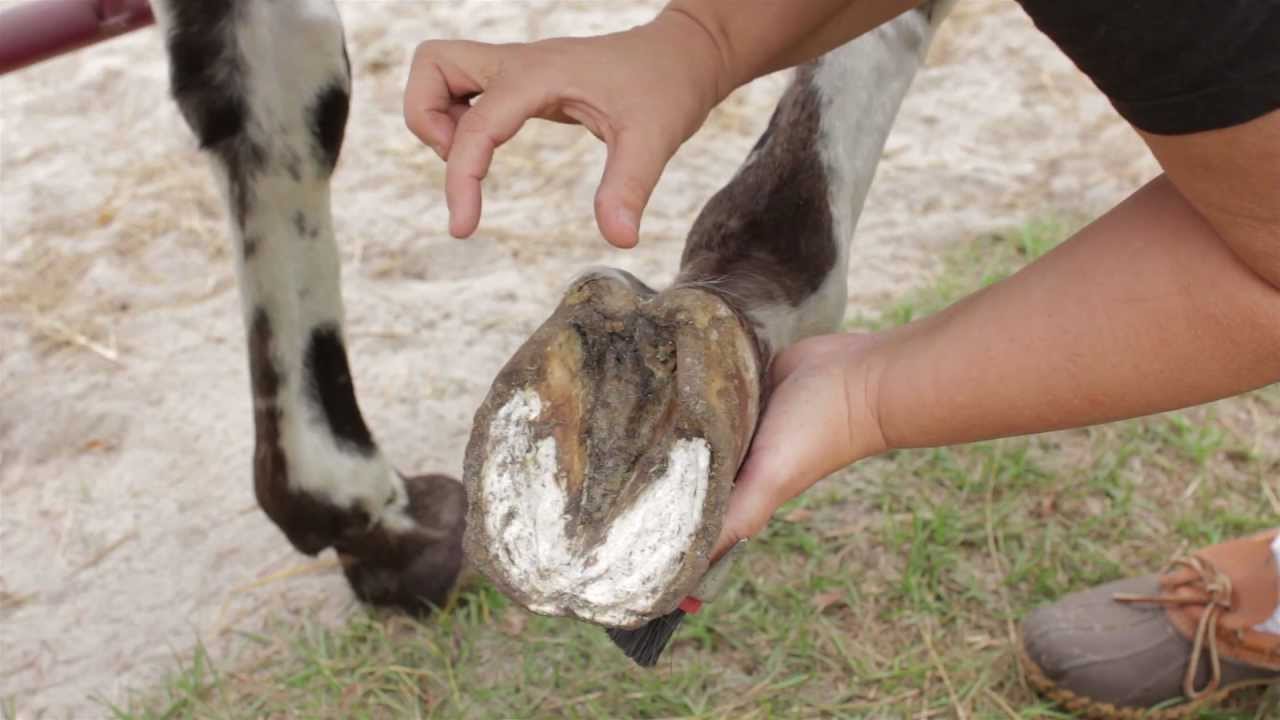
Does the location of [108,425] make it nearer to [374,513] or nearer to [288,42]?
[374,513]

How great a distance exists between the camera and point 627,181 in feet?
3.32

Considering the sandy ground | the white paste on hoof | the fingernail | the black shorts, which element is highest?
the black shorts

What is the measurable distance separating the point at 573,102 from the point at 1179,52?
44 cm

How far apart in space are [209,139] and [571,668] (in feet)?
2.32

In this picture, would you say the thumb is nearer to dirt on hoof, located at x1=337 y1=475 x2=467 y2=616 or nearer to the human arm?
the human arm

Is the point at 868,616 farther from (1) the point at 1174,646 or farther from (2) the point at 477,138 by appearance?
(2) the point at 477,138

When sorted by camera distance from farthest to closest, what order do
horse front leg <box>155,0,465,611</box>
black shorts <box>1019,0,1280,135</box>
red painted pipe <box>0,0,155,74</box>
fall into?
red painted pipe <box>0,0,155,74</box> < horse front leg <box>155,0,465,611</box> < black shorts <box>1019,0,1280,135</box>

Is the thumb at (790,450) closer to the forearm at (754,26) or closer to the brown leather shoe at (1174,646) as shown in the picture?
the forearm at (754,26)

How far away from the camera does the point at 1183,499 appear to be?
1873 mm

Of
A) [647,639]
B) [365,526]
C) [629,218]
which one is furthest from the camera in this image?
[365,526]

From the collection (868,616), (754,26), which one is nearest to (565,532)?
(754,26)

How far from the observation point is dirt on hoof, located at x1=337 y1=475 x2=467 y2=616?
1.67 metres

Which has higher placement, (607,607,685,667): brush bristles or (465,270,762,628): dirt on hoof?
(465,270,762,628): dirt on hoof

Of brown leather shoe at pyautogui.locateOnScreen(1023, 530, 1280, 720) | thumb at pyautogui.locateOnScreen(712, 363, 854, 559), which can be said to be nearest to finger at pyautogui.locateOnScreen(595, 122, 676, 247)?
thumb at pyautogui.locateOnScreen(712, 363, 854, 559)
